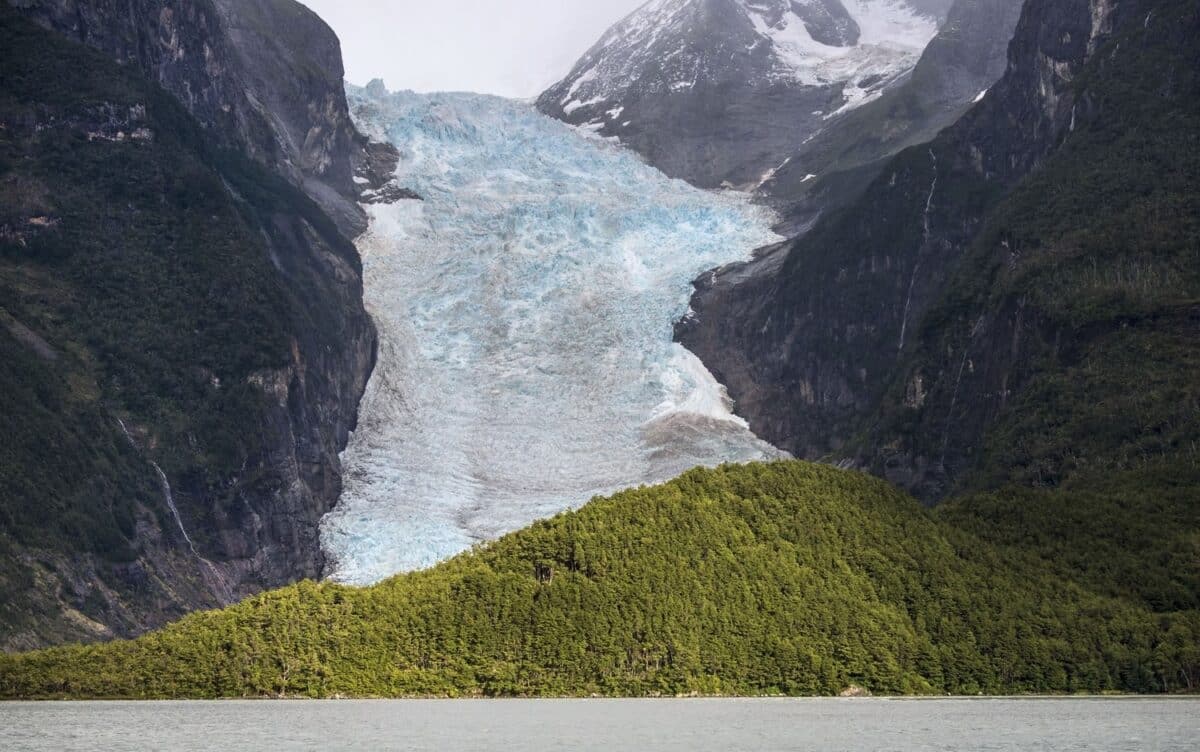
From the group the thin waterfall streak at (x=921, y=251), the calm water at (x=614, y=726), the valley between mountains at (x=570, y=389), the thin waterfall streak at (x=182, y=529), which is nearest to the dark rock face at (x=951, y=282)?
the thin waterfall streak at (x=921, y=251)

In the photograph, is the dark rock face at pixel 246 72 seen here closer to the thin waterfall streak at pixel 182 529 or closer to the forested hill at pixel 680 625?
the thin waterfall streak at pixel 182 529

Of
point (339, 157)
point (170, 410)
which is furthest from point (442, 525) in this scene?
point (339, 157)

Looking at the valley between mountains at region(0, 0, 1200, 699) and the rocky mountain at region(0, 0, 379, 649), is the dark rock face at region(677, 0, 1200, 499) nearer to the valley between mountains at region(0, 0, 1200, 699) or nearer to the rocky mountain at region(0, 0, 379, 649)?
the valley between mountains at region(0, 0, 1200, 699)

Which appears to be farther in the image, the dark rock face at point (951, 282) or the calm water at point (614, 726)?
the dark rock face at point (951, 282)

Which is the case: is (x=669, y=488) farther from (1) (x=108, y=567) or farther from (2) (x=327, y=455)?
(2) (x=327, y=455)

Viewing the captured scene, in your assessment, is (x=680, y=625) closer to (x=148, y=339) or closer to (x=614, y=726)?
(x=614, y=726)
